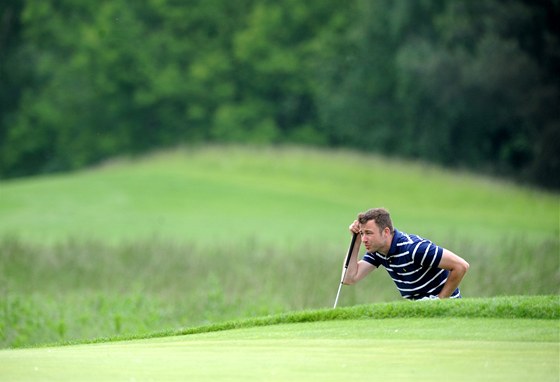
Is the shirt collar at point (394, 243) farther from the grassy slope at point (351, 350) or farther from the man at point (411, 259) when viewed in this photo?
the grassy slope at point (351, 350)

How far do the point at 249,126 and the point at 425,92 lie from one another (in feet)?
35.0

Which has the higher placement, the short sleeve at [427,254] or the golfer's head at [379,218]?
the golfer's head at [379,218]

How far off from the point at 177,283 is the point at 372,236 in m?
8.17

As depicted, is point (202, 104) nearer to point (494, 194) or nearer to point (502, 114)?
point (502, 114)

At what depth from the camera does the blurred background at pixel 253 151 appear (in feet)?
48.2

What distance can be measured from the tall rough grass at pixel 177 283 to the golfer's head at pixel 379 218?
13.7 ft

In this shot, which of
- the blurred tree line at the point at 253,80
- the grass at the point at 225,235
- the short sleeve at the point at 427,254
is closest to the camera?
the short sleeve at the point at 427,254

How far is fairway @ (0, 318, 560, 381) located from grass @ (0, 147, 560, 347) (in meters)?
1.64

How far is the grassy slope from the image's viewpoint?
535 cm

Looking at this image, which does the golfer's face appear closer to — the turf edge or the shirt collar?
the shirt collar

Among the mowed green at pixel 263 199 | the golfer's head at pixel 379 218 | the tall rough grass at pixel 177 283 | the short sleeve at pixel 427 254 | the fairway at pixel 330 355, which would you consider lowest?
the mowed green at pixel 263 199

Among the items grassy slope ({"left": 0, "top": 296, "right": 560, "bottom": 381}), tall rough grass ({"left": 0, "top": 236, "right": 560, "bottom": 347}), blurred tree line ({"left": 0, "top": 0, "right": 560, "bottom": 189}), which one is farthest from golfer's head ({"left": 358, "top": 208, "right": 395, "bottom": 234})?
blurred tree line ({"left": 0, "top": 0, "right": 560, "bottom": 189})

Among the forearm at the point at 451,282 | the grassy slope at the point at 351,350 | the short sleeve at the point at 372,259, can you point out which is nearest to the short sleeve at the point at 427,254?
the forearm at the point at 451,282

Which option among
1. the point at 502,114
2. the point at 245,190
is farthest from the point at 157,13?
the point at 245,190
